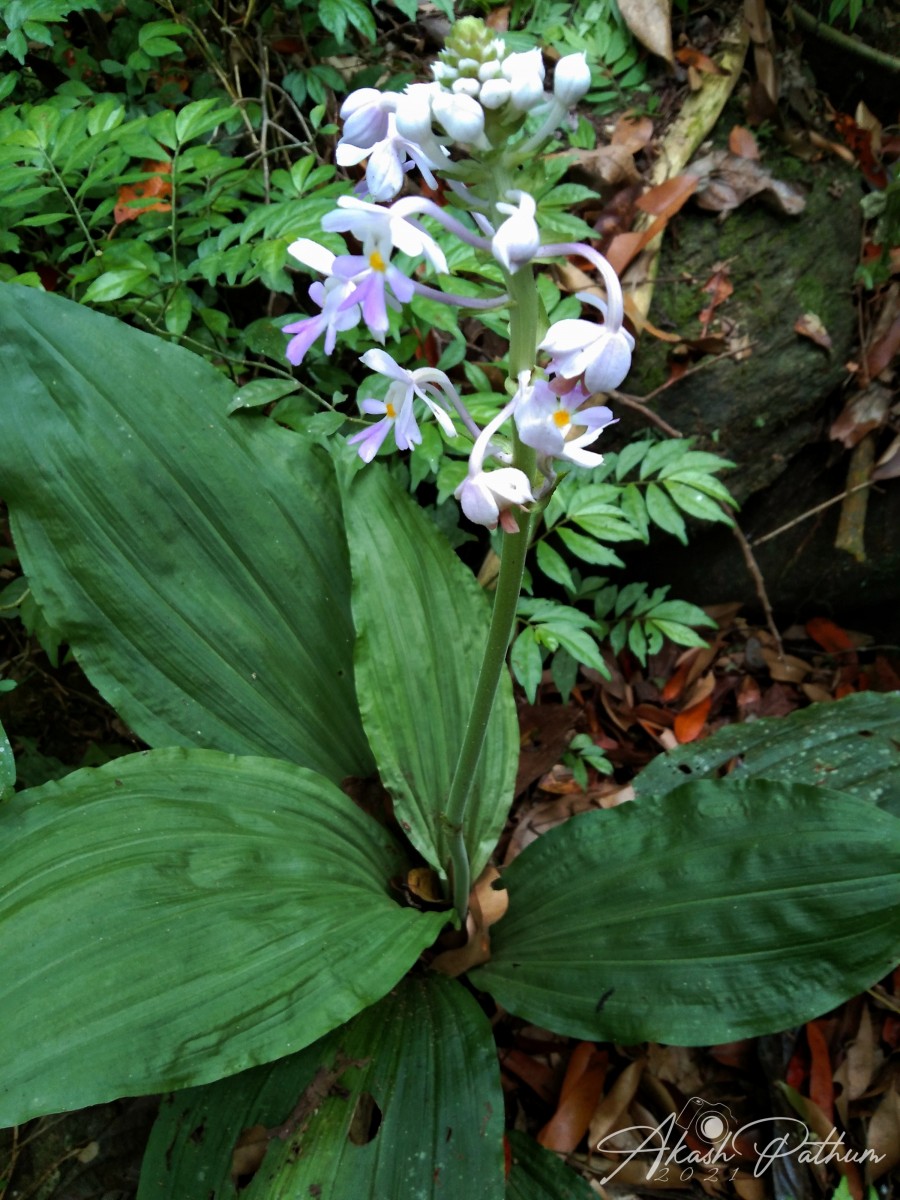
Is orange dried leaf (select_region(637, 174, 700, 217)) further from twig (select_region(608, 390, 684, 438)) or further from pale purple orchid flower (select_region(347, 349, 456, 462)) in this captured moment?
pale purple orchid flower (select_region(347, 349, 456, 462))

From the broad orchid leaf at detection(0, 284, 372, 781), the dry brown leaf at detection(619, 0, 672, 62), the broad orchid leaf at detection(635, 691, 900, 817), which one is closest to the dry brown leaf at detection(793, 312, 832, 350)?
the dry brown leaf at detection(619, 0, 672, 62)

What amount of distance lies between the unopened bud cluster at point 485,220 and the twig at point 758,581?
1.74 metres

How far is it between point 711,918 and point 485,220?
1221mm

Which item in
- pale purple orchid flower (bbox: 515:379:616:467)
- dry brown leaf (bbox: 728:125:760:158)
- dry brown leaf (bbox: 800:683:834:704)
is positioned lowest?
dry brown leaf (bbox: 800:683:834:704)

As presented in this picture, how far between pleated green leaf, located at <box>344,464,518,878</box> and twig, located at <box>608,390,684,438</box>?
0.91 meters

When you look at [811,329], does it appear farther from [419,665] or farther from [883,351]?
[419,665]

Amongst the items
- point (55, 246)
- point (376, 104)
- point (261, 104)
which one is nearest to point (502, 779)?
point (376, 104)

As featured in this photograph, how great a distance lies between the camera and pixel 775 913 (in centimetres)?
149

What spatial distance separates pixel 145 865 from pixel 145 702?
15.9 inches

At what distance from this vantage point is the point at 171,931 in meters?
1.32

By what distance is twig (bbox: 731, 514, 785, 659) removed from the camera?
8.87 ft

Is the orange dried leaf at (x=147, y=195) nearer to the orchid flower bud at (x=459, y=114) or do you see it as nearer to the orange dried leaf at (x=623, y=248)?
the orchid flower bud at (x=459, y=114)

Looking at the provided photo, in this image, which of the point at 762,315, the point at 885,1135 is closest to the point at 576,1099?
the point at 885,1135

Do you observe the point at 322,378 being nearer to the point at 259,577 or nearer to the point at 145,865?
the point at 259,577
